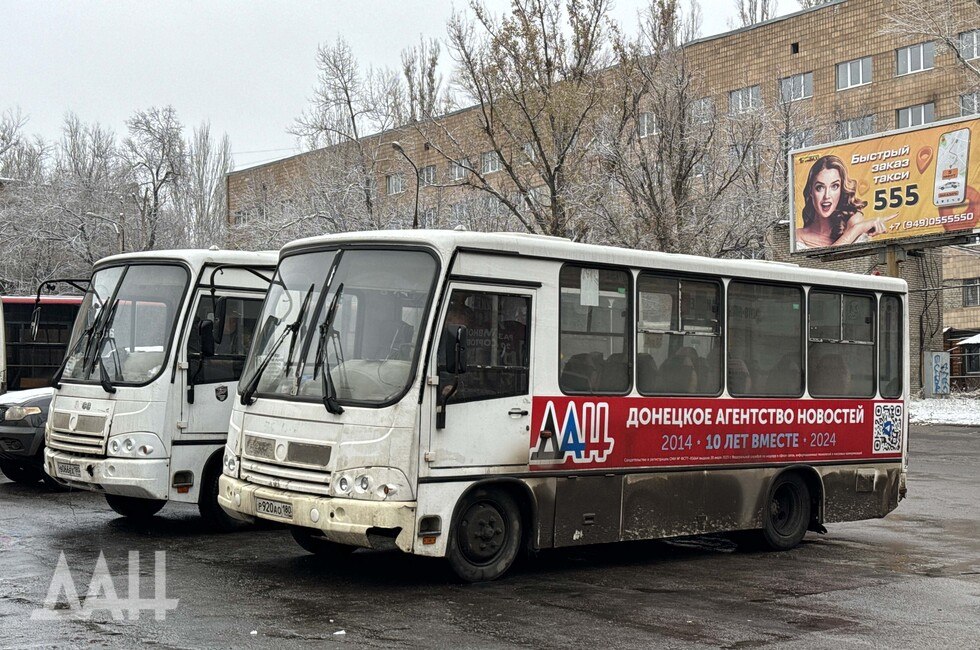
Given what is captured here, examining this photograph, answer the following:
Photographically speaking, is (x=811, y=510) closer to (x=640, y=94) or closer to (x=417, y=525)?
(x=417, y=525)

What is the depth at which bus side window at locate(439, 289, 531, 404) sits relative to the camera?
9.11 m

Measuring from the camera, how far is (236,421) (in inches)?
383

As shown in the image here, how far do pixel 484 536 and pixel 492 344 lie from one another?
1507 mm

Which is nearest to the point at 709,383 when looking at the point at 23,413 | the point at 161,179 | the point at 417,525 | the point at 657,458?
the point at 657,458

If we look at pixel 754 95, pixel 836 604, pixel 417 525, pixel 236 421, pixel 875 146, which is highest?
pixel 754 95

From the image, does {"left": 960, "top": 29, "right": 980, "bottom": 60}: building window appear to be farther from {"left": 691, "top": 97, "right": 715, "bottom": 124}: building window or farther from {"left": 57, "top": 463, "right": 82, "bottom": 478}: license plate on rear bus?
{"left": 57, "top": 463, "right": 82, "bottom": 478}: license plate on rear bus

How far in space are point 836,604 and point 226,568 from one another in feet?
15.9

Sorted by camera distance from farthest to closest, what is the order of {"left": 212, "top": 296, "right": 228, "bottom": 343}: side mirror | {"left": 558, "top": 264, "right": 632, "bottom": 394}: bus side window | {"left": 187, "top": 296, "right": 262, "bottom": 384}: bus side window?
{"left": 212, "top": 296, "right": 228, "bottom": 343}: side mirror < {"left": 187, "top": 296, "right": 262, "bottom": 384}: bus side window < {"left": 558, "top": 264, "right": 632, "bottom": 394}: bus side window

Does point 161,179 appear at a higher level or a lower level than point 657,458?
higher

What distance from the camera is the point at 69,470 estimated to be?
11.5 meters

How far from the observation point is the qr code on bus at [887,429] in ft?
41.5

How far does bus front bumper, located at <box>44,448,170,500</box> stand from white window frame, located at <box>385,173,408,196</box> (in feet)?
142

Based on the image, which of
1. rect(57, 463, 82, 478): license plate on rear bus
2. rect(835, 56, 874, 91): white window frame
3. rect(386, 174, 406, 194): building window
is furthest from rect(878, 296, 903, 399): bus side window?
rect(835, 56, 874, 91): white window frame

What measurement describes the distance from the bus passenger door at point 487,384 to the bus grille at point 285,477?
0.84 m
